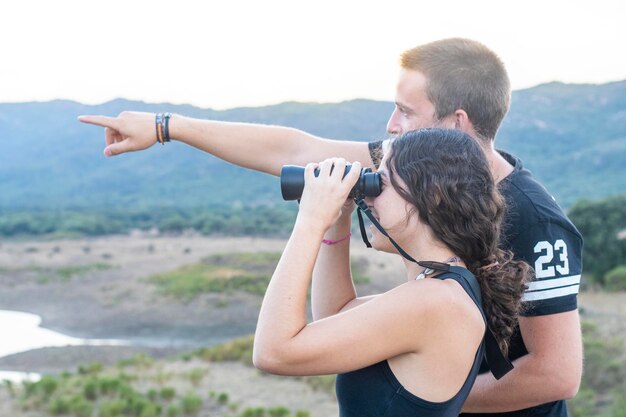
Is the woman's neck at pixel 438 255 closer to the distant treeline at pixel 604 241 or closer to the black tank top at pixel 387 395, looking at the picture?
the black tank top at pixel 387 395

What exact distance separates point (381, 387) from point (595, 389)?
8474 mm

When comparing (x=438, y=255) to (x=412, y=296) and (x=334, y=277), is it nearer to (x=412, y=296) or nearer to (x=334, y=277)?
(x=412, y=296)

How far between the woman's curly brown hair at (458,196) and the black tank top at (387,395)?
0.09 m

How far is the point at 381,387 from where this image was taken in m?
1.71

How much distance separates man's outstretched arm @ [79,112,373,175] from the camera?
249cm

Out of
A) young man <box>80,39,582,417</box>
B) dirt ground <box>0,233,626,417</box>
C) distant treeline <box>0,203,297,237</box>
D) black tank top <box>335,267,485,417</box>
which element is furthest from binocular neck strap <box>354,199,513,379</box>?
distant treeline <box>0,203,297,237</box>

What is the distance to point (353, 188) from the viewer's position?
186 cm

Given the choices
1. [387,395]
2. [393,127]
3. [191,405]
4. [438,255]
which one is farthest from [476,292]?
[191,405]

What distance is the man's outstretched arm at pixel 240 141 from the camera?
8.18 ft

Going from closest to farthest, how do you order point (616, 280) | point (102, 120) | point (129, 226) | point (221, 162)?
point (102, 120), point (616, 280), point (129, 226), point (221, 162)

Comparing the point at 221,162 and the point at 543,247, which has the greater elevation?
the point at 543,247

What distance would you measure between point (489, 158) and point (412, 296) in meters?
0.66

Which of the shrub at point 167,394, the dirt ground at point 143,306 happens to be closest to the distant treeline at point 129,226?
the dirt ground at point 143,306

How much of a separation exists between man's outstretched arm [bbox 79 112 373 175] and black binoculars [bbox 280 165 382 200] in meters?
0.60
